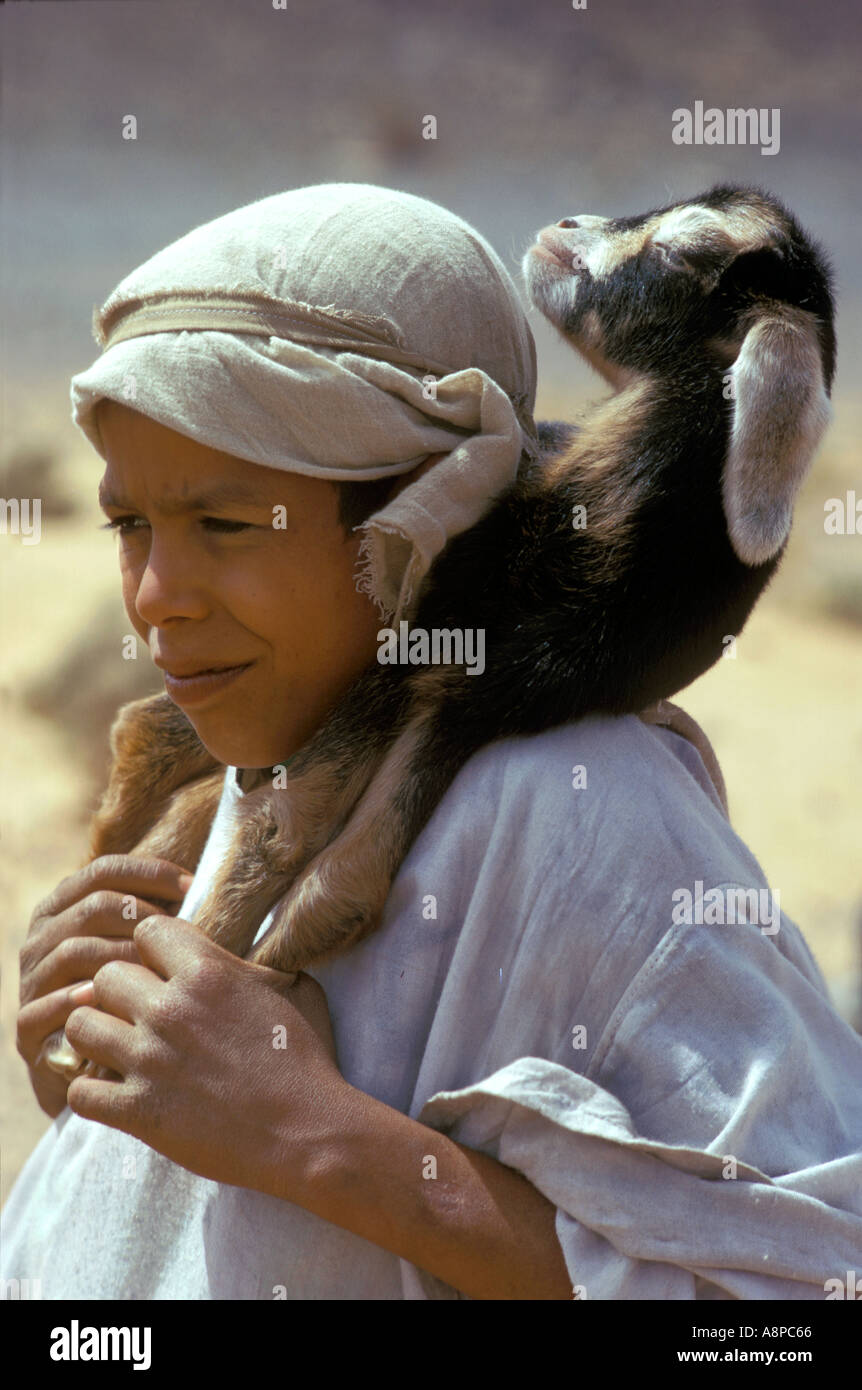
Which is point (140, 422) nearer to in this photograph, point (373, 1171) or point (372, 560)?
point (372, 560)

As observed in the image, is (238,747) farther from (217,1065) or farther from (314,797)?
(217,1065)

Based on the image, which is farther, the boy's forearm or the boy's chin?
the boy's chin

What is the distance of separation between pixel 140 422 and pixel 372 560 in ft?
0.99

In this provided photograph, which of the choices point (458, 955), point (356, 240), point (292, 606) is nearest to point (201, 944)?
point (458, 955)

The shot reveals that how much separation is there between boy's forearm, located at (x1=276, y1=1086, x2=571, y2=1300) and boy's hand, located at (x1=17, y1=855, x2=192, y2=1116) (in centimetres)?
43

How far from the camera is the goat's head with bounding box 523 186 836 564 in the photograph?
1626 mm

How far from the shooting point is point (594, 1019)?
1.34m

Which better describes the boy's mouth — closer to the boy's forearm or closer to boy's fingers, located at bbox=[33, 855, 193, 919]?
boy's fingers, located at bbox=[33, 855, 193, 919]

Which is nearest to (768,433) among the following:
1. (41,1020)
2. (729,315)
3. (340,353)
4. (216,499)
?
(729,315)

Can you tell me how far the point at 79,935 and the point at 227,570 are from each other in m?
0.55

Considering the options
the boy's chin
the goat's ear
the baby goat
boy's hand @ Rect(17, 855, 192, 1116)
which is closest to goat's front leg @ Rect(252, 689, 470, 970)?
the baby goat

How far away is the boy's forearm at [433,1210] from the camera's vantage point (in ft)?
4.12

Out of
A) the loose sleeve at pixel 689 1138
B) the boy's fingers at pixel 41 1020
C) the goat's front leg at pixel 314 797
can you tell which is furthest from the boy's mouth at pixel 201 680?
the loose sleeve at pixel 689 1138

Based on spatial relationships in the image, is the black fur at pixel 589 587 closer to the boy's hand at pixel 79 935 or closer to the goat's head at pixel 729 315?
the goat's head at pixel 729 315
